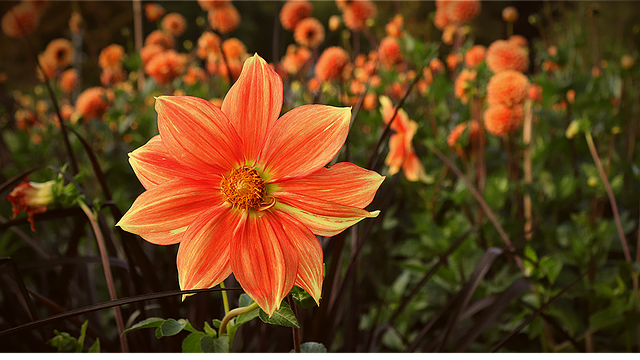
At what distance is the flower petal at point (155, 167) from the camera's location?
0.30m

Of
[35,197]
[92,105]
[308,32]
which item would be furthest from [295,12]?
[35,197]

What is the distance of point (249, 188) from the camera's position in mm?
299

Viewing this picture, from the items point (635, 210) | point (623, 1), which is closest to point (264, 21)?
point (623, 1)

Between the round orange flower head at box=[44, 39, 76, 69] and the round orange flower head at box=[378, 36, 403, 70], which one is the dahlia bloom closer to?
the round orange flower head at box=[378, 36, 403, 70]

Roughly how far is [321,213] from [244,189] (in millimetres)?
58

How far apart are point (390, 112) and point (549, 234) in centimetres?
41

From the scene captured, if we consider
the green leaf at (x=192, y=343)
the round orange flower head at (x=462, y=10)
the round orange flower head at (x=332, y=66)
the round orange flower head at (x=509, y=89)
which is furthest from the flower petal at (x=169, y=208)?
the round orange flower head at (x=462, y=10)

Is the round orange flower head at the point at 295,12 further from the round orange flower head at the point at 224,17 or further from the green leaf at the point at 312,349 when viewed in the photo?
the green leaf at the point at 312,349

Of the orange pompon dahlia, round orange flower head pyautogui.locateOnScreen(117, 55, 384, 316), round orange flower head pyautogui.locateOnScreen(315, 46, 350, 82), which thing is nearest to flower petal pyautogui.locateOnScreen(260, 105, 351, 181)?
round orange flower head pyautogui.locateOnScreen(117, 55, 384, 316)

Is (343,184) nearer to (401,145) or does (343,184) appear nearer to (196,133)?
(196,133)

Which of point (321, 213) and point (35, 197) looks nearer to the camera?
point (321, 213)

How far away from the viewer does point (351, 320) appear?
670 millimetres

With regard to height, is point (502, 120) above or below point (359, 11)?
below

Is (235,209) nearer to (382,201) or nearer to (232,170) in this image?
(232,170)
